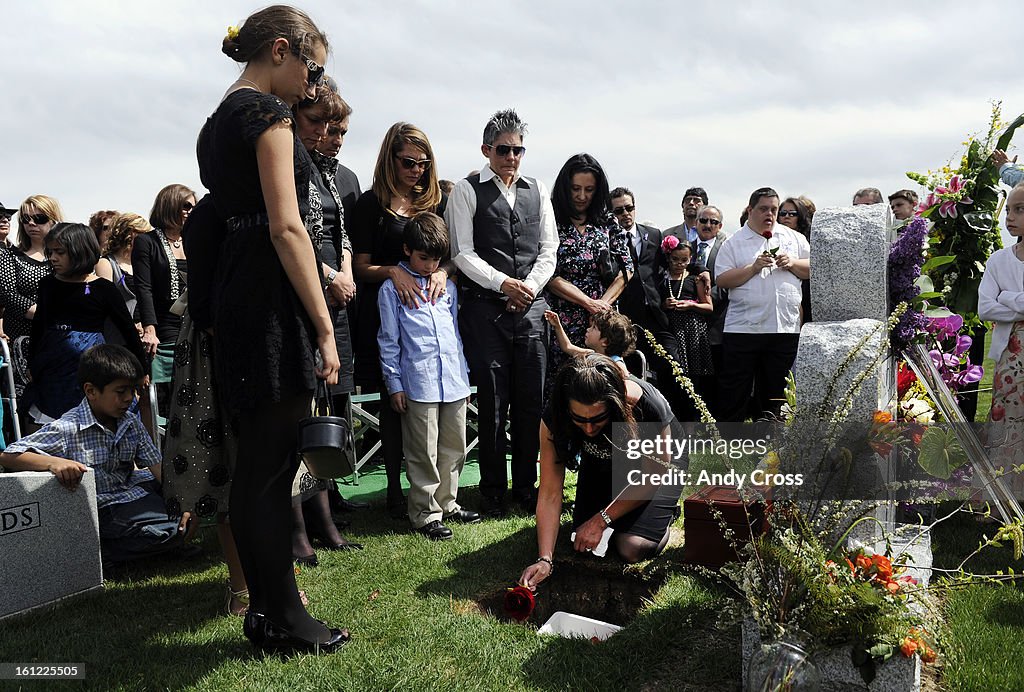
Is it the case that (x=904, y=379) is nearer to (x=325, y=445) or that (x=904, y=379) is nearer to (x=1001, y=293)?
(x=1001, y=293)

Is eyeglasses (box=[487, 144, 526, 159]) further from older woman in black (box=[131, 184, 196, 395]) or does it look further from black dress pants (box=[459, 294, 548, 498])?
older woman in black (box=[131, 184, 196, 395])

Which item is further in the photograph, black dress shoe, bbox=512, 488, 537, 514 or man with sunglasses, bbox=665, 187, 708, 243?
man with sunglasses, bbox=665, 187, 708, 243

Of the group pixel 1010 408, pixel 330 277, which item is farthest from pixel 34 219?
pixel 1010 408

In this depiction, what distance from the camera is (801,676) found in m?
Result: 2.37

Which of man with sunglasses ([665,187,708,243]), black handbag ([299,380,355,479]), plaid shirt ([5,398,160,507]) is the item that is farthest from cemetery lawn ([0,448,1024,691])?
man with sunglasses ([665,187,708,243])

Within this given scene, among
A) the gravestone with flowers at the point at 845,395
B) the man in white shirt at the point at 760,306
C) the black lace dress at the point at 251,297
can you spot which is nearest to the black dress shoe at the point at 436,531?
the black lace dress at the point at 251,297

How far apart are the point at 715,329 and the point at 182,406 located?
5045 mm

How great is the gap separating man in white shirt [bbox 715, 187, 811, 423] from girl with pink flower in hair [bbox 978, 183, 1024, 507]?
1.35 m

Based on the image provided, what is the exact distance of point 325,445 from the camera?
2.73 meters

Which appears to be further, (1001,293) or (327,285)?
(1001,293)

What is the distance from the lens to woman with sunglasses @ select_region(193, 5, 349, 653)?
2.71 m

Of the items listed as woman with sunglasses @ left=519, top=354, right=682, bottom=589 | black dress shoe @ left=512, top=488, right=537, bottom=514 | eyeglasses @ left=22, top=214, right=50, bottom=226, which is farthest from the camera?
eyeglasses @ left=22, top=214, right=50, bottom=226

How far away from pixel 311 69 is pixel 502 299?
Answer: 7.73 ft

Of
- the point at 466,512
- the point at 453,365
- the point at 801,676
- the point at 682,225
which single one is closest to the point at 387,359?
the point at 453,365
